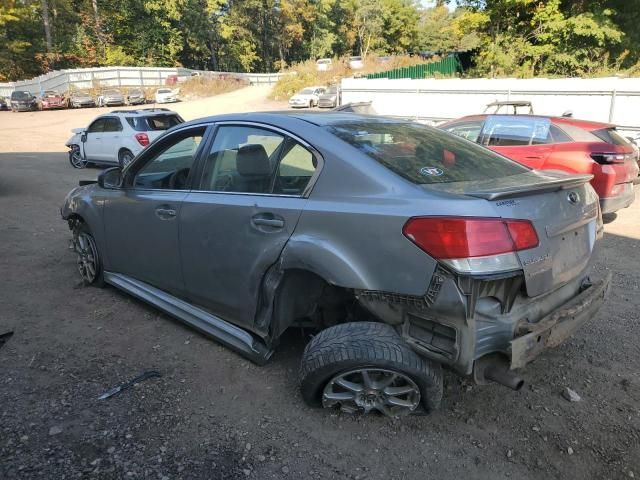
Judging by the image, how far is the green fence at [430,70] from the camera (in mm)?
28203

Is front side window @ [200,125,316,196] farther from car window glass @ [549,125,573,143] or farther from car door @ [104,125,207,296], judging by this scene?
car window glass @ [549,125,573,143]

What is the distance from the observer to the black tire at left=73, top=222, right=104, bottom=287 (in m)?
4.59

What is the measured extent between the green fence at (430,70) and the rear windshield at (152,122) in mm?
17626

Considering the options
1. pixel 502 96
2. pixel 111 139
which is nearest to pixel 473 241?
pixel 111 139

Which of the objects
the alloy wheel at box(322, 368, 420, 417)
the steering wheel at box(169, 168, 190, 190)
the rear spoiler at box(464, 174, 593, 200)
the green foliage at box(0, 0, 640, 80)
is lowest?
the alloy wheel at box(322, 368, 420, 417)

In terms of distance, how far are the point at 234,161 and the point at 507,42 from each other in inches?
1026

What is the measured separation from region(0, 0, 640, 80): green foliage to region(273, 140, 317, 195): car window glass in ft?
79.8

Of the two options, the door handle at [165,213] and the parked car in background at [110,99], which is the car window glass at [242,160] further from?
the parked car in background at [110,99]

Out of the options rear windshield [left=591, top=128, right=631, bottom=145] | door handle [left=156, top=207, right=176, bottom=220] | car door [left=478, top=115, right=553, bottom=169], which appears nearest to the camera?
door handle [left=156, top=207, right=176, bottom=220]

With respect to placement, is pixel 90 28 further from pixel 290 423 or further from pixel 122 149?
pixel 290 423

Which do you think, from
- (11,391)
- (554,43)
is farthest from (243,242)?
(554,43)

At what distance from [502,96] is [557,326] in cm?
1541

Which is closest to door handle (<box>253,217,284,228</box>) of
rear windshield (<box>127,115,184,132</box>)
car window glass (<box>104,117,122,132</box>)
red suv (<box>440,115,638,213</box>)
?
red suv (<box>440,115,638,213</box>)

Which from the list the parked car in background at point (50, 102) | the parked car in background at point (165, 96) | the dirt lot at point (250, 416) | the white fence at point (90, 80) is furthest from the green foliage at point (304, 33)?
the dirt lot at point (250, 416)
